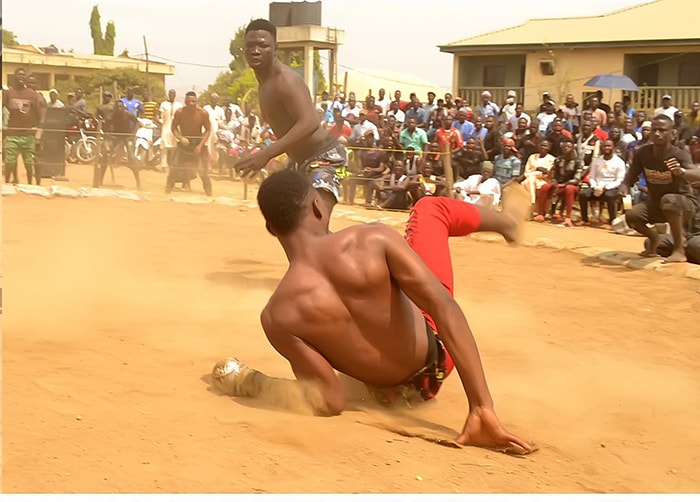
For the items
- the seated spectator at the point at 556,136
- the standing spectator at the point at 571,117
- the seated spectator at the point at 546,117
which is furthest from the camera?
the seated spectator at the point at 546,117

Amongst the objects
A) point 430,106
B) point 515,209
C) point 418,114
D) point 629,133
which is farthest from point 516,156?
point 515,209

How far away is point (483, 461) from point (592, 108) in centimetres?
1083

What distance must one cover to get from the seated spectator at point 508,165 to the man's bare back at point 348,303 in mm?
8532

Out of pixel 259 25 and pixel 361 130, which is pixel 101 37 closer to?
pixel 361 130

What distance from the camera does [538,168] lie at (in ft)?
36.5

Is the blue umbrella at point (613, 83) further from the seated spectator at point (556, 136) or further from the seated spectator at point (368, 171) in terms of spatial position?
the seated spectator at point (368, 171)

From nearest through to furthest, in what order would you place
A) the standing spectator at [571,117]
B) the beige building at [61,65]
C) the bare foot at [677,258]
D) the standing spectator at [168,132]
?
1. the bare foot at [677,258]
2. the standing spectator at [571,117]
3. the standing spectator at [168,132]
4. the beige building at [61,65]

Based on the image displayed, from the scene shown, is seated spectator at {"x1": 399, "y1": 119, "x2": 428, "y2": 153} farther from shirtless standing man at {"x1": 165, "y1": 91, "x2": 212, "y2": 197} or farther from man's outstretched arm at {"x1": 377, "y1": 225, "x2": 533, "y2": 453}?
man's outstretched arm at {"x1": 377, "y1": 225, "x2": 533, "y2": 453}

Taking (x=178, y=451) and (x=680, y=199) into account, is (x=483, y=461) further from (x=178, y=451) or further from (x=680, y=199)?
(x=680, y=199)

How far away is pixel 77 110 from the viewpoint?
16.9 m

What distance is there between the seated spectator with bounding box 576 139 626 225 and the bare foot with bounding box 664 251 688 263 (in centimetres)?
305

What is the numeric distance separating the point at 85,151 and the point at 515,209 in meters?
11.7

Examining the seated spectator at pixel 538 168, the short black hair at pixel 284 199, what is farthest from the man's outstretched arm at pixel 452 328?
the seated spectator at pixel 538 168

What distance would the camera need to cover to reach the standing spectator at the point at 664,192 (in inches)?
303
